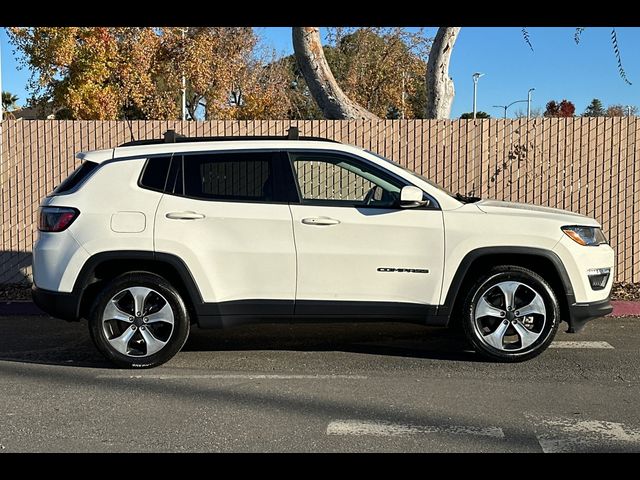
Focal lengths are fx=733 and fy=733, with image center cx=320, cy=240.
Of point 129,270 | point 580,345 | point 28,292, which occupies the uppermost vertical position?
point 129,270

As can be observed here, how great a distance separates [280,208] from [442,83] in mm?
6257

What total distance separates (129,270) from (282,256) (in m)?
1.31

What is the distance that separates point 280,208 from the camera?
606 centimetres

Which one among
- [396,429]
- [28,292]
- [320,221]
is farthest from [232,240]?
[28,292]

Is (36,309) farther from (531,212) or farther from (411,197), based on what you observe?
(531,212)

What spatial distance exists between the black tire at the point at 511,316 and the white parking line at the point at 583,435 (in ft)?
4.37

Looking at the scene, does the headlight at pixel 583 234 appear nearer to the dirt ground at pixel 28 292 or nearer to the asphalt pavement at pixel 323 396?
the asphalt pavement at pixel 323 396

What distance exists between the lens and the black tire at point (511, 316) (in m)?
6.07

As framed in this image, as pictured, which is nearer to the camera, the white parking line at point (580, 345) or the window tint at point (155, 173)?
the window tint at point (155, 173)

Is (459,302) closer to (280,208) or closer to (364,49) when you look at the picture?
(280,208)

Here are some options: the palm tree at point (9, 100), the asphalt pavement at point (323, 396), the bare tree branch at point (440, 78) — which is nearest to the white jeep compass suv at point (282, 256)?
the asphalt pavement at point (323, 396)

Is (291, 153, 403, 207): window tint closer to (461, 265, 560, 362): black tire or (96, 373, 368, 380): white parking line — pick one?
(461, 265, 560, 362): black tire

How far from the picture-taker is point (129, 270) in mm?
6168
